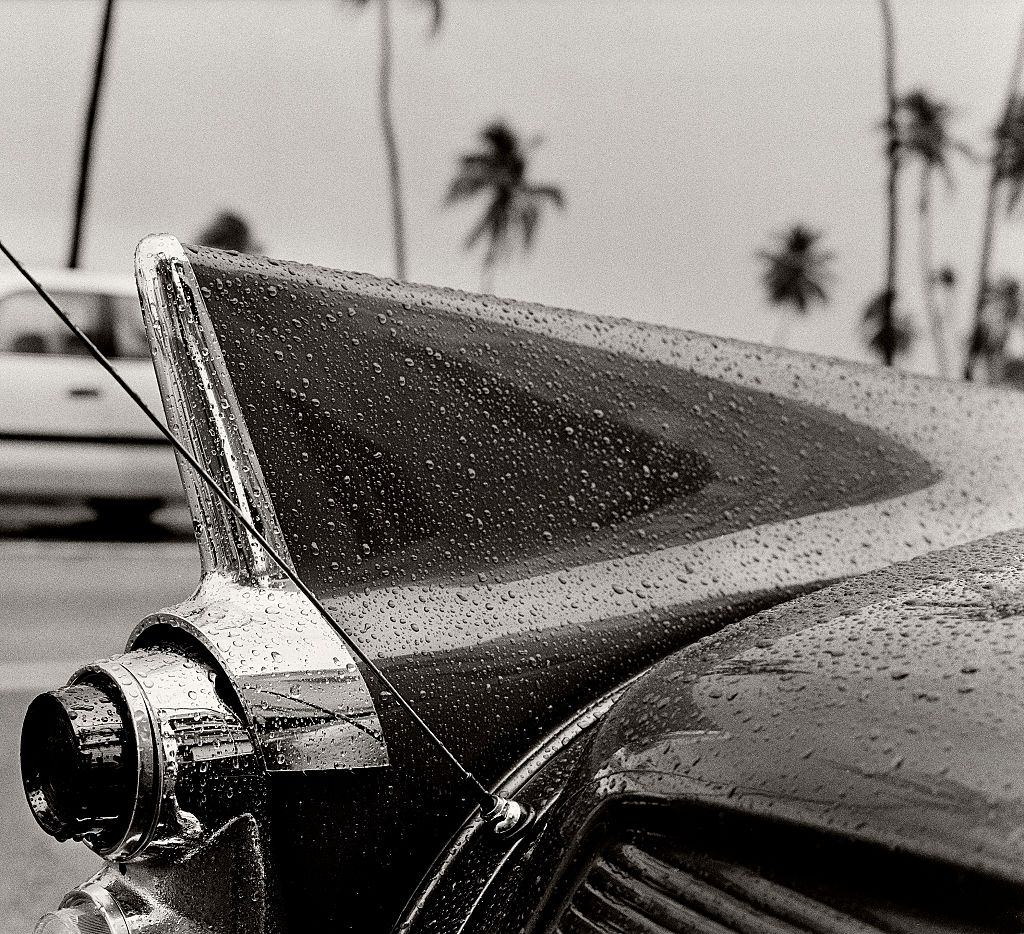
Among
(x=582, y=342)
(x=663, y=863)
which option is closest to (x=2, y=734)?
(x=582, y=342)

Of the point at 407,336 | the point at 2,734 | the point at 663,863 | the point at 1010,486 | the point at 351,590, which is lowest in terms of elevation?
the point at 2,734

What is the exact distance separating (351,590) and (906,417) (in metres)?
0.88

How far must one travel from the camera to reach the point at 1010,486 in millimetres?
1785

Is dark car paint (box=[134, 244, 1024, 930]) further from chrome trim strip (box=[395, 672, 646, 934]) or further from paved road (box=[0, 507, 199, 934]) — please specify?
paved road (box=[0, 507, 199, 934])

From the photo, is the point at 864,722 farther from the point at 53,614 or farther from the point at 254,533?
the point at 53,614

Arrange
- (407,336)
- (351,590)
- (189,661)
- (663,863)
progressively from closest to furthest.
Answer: (663,863) < (189,661) < (351,590) < (407,336)

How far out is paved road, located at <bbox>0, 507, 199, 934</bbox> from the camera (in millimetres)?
3184

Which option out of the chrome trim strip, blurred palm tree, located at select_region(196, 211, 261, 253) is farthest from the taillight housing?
blurred palm tree, located at select_region(196, 211, 261, 253)

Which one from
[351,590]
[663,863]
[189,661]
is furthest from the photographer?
[351,590]

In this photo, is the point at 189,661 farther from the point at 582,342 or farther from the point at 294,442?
the point at 582,342

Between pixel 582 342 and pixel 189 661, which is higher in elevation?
pixel 582 342

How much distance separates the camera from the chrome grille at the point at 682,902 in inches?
35.2

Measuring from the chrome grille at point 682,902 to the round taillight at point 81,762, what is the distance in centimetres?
38

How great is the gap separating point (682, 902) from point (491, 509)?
0.51m
